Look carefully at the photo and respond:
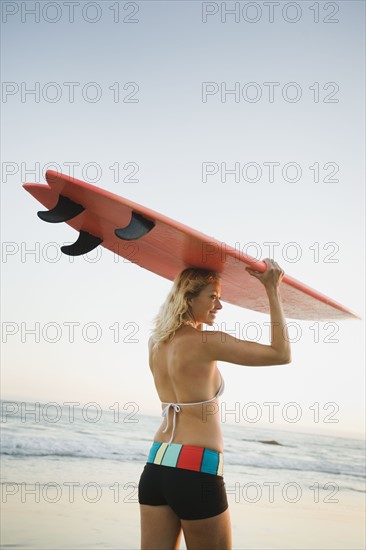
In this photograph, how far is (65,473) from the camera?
10086mm

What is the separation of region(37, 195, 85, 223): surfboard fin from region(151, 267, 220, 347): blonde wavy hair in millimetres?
496

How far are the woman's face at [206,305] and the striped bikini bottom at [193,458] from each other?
0.50 metres

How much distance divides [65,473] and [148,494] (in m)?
7.91

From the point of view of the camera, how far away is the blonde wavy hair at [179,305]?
8.72ft

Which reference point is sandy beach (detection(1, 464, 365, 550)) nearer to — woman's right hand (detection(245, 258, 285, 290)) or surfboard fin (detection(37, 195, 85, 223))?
surfboard fin (detection(37, 195, 85, 223))

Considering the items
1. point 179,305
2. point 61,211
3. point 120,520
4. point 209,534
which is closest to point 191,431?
point 209,534

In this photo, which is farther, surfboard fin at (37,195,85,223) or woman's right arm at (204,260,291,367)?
surfboard fin at (37,195,85,223)

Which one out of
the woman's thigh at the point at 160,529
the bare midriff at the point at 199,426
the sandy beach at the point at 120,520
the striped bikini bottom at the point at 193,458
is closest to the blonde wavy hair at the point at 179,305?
the bare midriff at the point at 199,426

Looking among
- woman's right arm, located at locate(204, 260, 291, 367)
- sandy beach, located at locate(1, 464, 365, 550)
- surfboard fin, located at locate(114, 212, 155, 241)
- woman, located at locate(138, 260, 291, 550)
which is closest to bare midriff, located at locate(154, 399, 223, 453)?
woman, located at locate(138, 260, 291, 550)

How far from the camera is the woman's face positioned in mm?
2734

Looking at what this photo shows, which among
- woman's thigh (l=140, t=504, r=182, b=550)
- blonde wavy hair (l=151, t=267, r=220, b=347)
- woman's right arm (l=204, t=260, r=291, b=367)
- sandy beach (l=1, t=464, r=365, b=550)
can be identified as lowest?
sandy beach (l=1, t=464, r=365, b=550)

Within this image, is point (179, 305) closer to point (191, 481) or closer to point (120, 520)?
point (191, 481)

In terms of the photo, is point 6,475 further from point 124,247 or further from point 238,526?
point 124,247

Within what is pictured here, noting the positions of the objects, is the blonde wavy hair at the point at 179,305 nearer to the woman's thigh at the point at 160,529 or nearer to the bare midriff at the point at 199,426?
the bare midriff at the point at 199,426
